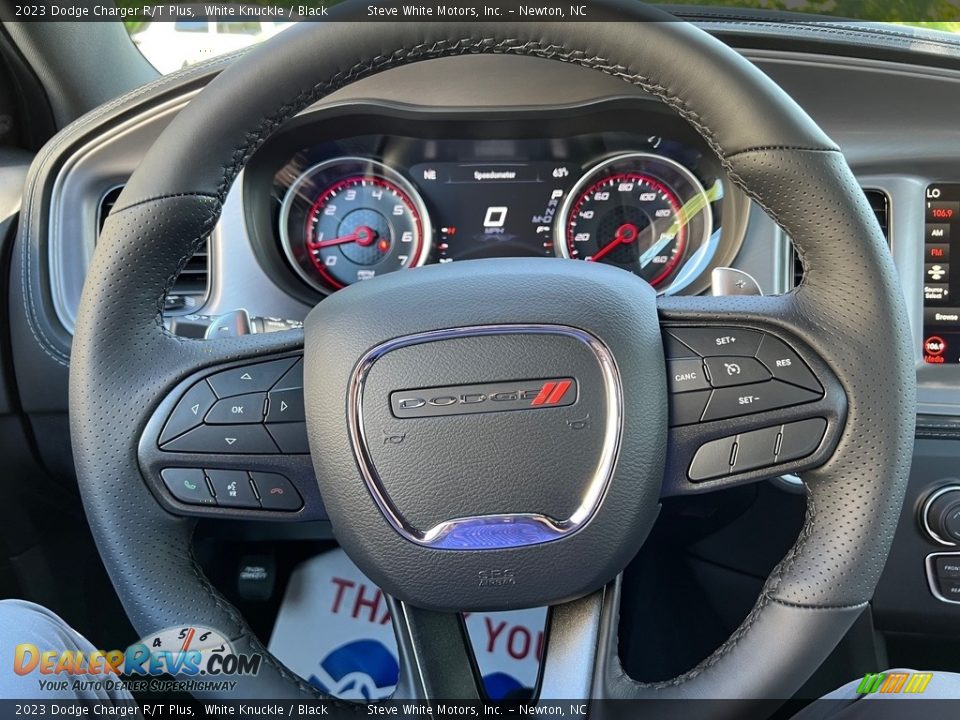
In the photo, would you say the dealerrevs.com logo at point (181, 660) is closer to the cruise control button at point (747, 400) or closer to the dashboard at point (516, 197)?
the cruise control button at point (747, 400)

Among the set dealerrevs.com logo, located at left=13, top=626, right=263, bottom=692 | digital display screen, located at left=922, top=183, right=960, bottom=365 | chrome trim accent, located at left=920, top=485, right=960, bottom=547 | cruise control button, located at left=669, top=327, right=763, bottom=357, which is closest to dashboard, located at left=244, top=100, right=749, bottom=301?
digital display screen, located at left=922, top=183, right=960, bottom=365

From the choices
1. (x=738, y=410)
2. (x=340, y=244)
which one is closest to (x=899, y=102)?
(x=738, y=410)

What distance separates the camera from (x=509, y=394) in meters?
0.88

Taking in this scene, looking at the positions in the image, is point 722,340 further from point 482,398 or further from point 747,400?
point 482,398

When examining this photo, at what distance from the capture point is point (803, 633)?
905mm

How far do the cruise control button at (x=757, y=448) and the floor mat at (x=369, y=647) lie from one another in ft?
2.95

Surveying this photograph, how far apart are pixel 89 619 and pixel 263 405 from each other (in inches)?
44.5

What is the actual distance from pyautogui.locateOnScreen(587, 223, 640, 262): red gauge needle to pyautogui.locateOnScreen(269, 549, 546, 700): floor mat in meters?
0.69

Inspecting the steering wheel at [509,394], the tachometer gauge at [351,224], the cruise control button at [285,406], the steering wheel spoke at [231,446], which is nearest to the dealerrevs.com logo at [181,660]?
the steering wheel at [509,394]

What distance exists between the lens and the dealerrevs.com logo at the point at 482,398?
2.86 feet

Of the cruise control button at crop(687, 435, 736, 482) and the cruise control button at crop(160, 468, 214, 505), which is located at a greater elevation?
the cruise control button at crop(687, 435, 736, 482)

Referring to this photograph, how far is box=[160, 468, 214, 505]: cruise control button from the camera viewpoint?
0.91 metres

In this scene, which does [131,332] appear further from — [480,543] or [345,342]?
[480,543]

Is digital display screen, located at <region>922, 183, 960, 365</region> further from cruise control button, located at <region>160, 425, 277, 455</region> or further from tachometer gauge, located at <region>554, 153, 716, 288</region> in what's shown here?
cruise control button, located at <region>160, 425, 277, 455</region>
